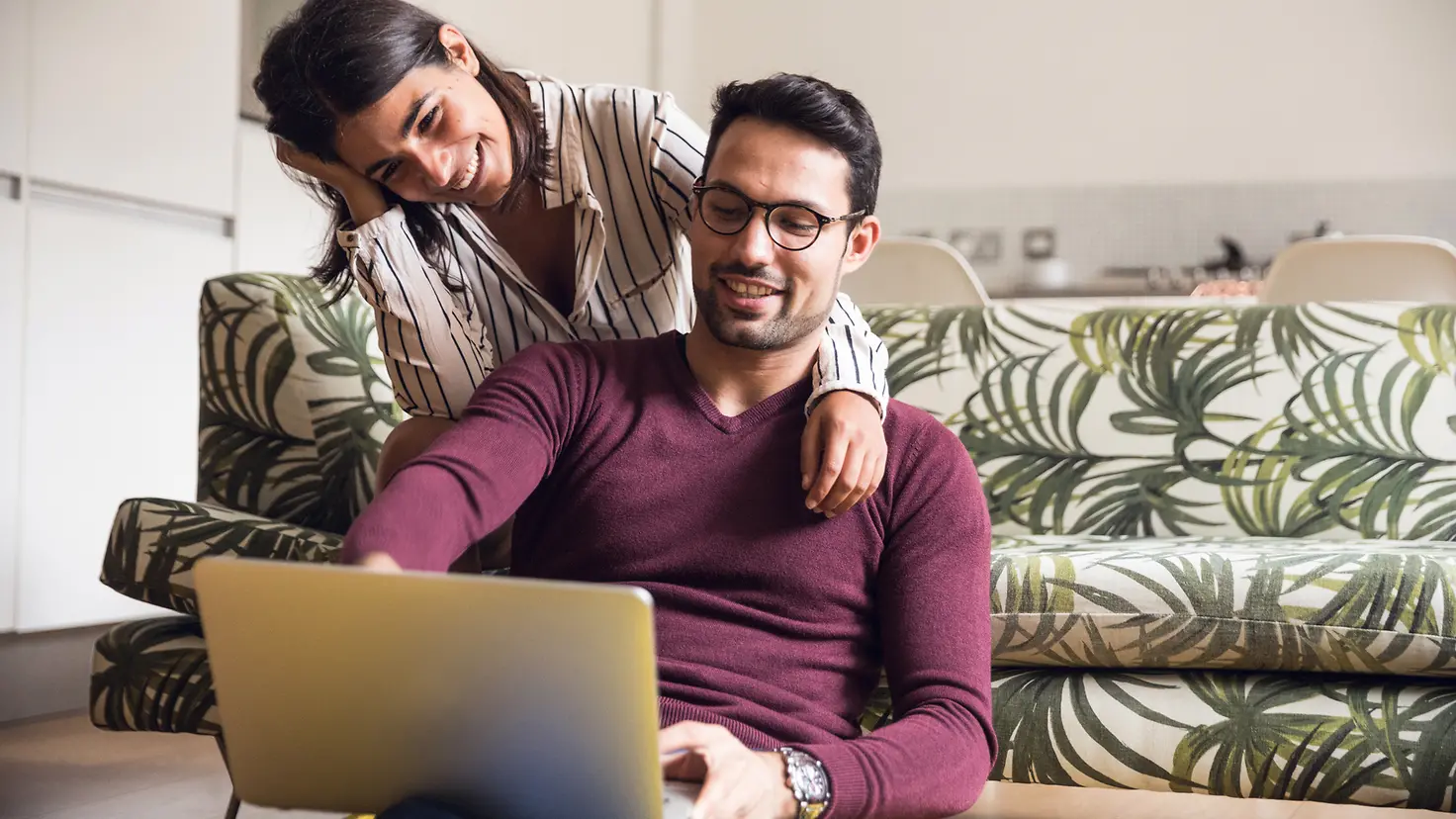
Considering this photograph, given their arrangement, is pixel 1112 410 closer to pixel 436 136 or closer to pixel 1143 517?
pixel 1143 517

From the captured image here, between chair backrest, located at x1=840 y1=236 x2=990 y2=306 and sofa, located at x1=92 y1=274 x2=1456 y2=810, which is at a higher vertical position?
chair backrest, located at x1=840 y1=236 x2=990 y2=306

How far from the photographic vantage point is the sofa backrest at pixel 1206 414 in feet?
6.67

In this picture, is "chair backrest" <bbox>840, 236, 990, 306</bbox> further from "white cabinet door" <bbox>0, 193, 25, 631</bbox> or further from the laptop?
the laptop

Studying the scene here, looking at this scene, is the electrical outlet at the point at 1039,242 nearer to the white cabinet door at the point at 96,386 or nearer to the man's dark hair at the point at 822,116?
the white cabinet door at the point at 96,386

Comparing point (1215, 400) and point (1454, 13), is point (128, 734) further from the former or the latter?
Result: point (1454, 13)

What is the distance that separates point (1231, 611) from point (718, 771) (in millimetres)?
806

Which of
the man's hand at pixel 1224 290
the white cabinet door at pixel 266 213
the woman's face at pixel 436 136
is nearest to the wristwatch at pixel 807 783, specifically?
the woman's face at pixel 436 136

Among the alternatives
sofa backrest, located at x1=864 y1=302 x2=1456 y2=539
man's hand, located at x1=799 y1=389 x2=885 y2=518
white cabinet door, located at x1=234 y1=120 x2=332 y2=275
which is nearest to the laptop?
man's hand, located at x1=799 y1=389 x2=885 y2=518

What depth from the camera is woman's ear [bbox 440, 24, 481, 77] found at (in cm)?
141

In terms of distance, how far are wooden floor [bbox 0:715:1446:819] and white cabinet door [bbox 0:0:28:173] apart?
41.7 inches

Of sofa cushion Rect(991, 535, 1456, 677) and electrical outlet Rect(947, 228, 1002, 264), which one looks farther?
electrical outlet Rect(947, 228, 1002, 264)

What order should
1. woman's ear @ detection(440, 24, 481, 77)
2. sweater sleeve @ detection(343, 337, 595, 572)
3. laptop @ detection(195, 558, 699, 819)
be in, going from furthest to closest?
woman's ear @ detection(440, 24, 481, 77) < sweater sleeve @ detection(343, 337, 595, 572) < laptop @ detection(195, 558, 699, 819)

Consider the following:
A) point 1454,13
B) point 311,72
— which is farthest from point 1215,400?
point 1454,13

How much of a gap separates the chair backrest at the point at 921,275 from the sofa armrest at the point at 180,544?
5.29 feet
